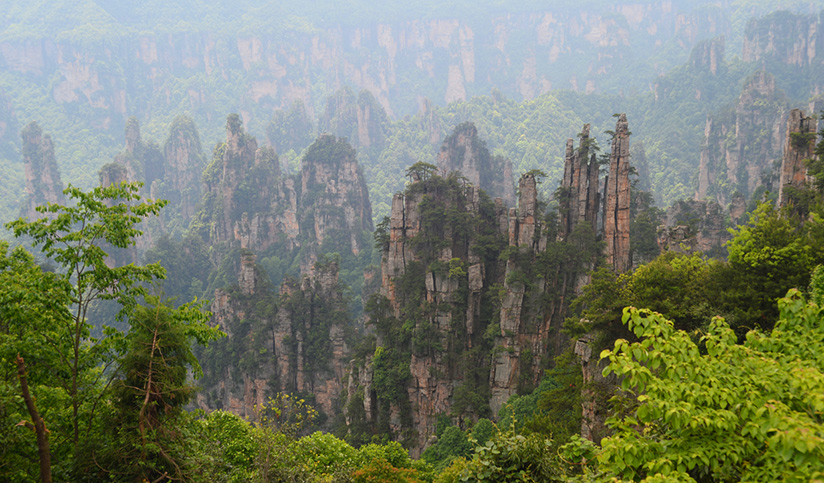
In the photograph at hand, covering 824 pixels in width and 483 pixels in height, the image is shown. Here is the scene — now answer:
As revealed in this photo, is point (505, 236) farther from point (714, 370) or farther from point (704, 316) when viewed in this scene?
point (714, 370)

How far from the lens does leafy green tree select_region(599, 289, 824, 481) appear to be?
6238 mm

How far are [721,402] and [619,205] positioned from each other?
29.9 metres

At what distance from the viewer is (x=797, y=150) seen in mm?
27812

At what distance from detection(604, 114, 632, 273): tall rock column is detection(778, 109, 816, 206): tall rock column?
876 cm

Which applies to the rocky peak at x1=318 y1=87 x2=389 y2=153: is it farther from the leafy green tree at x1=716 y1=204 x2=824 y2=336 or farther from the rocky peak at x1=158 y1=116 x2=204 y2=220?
the leafy green tree at x1=716 y1=204 x2=824 y2=336

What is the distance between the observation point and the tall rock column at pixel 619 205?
1361 inches

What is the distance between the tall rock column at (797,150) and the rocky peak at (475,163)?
206 ft

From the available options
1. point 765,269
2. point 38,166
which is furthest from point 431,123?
point 765,269

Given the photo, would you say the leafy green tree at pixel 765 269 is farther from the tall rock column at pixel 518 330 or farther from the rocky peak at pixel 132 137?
the rocky peak at pixel 132 137

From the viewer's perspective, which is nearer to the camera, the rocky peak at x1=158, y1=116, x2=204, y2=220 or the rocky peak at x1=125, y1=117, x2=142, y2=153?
the rocky peak at x1=125, y1=117, x2=142, y2=153

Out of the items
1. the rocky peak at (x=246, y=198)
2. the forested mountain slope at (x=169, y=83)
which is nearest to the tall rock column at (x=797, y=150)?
the forested mountain slope at (x=169, y=83)

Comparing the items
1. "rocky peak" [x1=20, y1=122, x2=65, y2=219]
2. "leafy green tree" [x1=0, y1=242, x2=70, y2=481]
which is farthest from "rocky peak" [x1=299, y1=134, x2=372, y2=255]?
"leafy green tree" [x1=0, y1=242, x2=70, y2=481]

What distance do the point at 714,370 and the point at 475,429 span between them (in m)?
24.2

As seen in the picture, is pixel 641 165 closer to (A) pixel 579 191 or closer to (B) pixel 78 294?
(A) pixel 579 191
